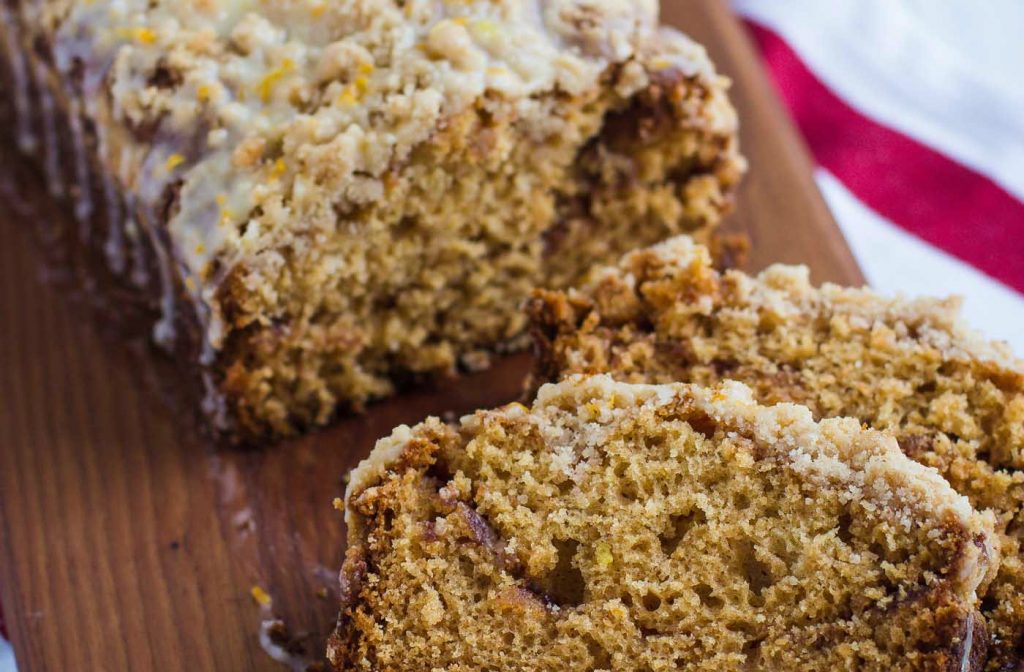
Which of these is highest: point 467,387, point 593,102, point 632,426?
point 593,102

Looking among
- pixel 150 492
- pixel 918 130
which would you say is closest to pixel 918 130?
pixel 918 130

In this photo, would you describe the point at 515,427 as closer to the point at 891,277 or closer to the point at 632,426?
the point at 632,426

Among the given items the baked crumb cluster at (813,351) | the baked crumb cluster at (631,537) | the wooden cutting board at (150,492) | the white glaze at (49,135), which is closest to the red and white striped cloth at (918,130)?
the wooden cutting board at (150,492)

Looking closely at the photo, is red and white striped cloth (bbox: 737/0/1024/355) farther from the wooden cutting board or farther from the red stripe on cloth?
the wooden cutting board

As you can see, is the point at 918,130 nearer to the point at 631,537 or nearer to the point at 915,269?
the point at 915,269

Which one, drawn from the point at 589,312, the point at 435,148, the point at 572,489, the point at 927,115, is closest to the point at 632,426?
the point at 572,489

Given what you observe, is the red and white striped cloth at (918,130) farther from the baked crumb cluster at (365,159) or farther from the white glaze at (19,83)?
the white glaze at (19,83)

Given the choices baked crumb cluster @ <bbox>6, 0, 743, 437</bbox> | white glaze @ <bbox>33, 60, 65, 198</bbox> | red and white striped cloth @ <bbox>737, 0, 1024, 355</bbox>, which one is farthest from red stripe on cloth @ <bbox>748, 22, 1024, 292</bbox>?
white glaze @ <bbox>33, 60, 65, 198</bbox>
